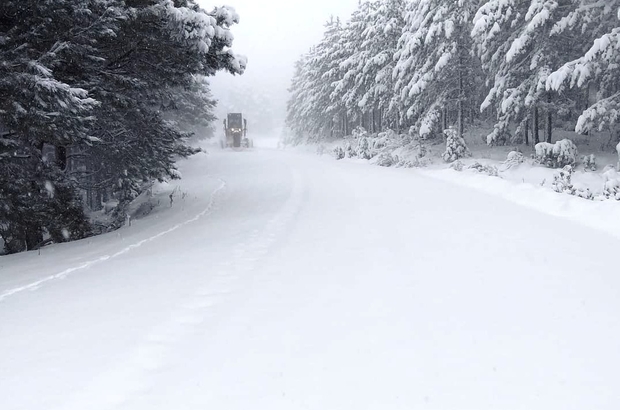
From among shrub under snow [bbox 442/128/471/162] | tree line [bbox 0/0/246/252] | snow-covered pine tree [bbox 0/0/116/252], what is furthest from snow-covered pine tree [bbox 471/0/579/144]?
snow-covered pine tree [bbox 0/0/116/252]

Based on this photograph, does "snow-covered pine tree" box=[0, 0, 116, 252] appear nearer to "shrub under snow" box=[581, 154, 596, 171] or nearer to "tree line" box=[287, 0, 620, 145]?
"tree line" box=[287, 0, 620, 145]

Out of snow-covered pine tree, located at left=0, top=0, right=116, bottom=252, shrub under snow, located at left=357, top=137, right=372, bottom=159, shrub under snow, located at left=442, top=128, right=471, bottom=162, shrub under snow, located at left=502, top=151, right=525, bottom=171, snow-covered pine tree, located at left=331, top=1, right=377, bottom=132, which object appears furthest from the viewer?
snow-covered pine tree, located at left=331, top=1, right=377, bottom=132

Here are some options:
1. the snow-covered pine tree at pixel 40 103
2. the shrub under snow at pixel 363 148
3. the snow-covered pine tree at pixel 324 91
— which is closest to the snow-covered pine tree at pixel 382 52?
the shrub under snow at pixel 363 148

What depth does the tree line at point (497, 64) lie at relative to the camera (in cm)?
1423

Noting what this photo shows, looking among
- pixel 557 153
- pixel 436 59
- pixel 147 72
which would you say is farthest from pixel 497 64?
pixel 147 72

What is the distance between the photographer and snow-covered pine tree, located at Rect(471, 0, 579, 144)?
14891 mm

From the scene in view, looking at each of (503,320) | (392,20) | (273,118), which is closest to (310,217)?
(503,320)

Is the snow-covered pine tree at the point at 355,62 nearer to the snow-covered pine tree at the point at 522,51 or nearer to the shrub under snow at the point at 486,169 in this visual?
the snow-covered pine tree at the point at 522,51

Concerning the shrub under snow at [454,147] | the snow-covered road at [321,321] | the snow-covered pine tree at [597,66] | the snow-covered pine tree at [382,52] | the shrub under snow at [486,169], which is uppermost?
the snow-covered pine tree at [382,52]

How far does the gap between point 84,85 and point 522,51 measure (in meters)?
14.7

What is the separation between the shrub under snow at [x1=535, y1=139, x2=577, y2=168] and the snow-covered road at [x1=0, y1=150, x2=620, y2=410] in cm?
774

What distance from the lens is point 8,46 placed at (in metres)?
6.84

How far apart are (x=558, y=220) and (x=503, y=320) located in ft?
17.3

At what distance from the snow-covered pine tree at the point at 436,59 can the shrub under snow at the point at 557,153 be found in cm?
692
